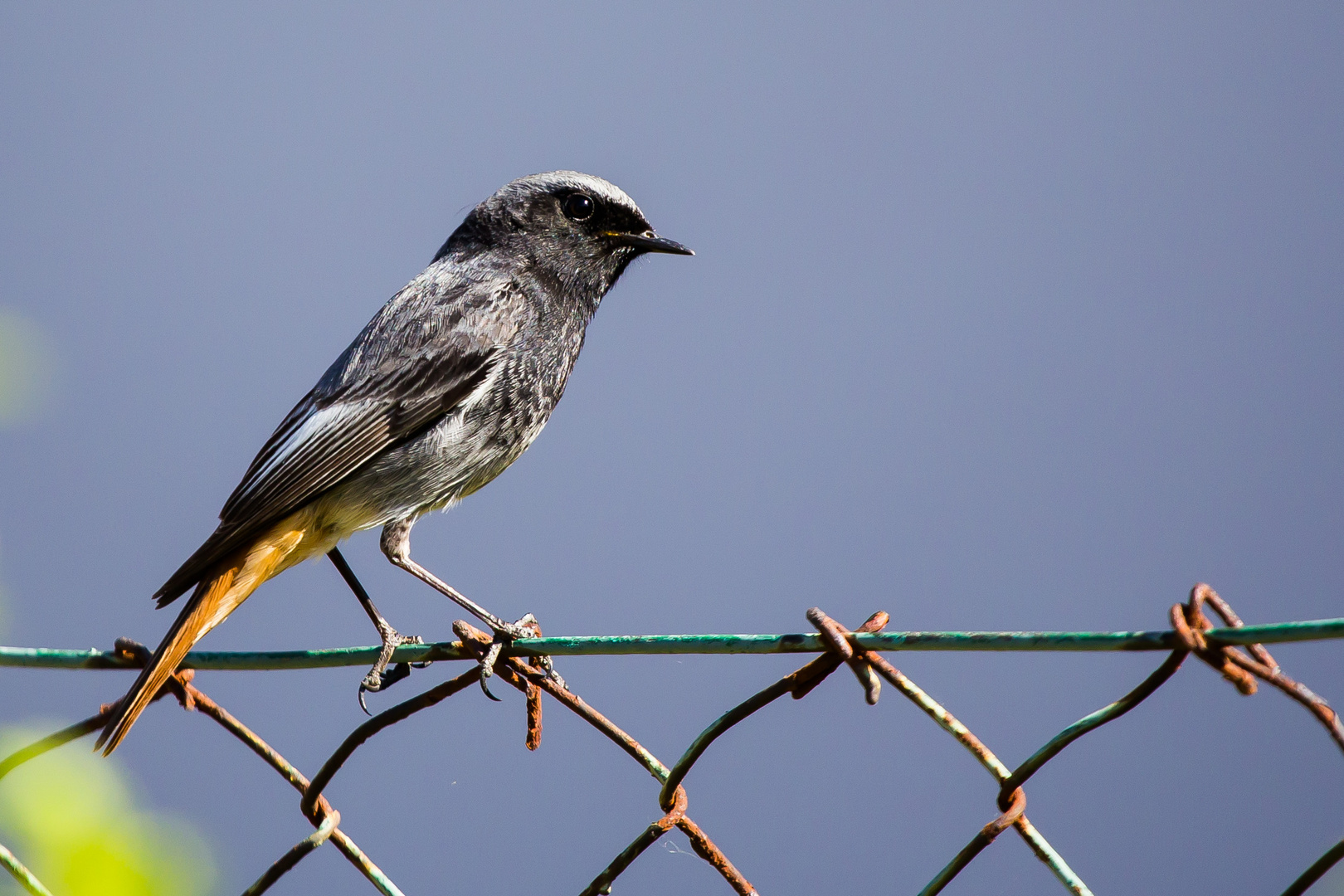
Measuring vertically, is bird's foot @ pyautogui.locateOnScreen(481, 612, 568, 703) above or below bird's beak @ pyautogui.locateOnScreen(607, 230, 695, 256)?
below

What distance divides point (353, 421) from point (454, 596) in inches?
26.0

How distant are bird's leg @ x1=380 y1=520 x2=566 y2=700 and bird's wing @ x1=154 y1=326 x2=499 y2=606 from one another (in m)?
0.31

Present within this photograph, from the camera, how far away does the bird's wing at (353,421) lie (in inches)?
144

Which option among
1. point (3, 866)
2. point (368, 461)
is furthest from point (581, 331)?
point (3, 866)

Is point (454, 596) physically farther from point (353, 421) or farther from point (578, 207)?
point (578, 207)

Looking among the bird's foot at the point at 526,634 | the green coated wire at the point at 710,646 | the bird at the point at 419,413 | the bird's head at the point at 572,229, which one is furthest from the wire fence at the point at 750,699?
the bird's head at the point at 572,229

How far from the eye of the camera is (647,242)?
442cm

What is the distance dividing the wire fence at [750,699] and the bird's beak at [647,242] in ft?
7.28

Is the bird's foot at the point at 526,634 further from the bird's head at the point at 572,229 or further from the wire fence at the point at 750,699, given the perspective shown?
the bird's head at the point at 572,229

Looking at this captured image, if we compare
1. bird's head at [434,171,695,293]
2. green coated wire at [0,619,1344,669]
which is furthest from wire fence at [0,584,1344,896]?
bird's head at [434,171,695,293]

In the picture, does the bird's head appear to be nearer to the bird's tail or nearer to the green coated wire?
the bird's tail

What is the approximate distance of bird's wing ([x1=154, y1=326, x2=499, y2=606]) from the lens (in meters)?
3.65

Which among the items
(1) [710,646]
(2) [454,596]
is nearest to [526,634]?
(2) [454,596]

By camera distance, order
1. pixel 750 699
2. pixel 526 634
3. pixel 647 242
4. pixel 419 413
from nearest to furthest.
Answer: pixel 750 699 → pixel 526 634 → pixel 419 413 → pixel 647 242
